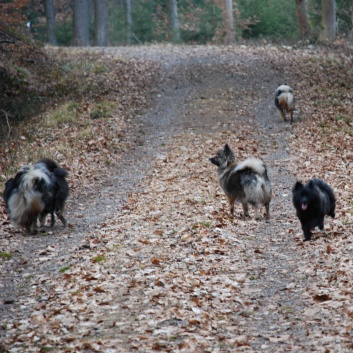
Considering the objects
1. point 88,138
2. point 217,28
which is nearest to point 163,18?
point 217,28

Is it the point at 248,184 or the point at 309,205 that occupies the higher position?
the point at 248,184

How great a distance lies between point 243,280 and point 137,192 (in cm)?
714

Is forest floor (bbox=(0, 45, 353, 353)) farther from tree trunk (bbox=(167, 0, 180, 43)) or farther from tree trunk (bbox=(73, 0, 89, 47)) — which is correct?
tree trunk (bbox=(167, 0, 180, 43))

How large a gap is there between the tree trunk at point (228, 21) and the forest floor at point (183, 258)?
658 inches

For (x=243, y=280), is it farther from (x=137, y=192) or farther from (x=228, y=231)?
(x=137, y=192)

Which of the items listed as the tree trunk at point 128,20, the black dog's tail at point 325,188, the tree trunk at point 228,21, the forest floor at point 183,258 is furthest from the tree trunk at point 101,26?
the black dog's tail at point 325,188

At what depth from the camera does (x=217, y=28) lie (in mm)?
40094

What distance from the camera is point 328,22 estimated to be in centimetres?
3309

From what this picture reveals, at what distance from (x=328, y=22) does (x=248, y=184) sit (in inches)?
926

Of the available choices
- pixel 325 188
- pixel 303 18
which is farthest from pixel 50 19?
pixel 325 188

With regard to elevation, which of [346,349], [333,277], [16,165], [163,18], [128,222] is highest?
[163,18]

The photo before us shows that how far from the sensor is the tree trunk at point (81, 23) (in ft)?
131

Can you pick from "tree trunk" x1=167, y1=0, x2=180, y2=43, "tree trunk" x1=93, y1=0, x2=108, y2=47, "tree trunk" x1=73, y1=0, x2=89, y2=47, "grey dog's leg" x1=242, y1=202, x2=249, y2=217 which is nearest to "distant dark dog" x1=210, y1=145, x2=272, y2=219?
"grey dog's leg" x1=242, y1=202, x2=249, y2=217

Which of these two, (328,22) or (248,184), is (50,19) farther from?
(248,184)
